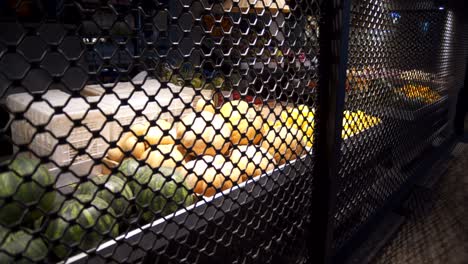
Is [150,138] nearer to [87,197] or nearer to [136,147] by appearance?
[136,147]

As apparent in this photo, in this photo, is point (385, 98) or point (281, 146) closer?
point (281, 146)

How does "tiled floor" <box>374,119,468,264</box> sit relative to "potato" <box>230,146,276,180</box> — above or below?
below

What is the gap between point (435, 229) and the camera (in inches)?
75.8

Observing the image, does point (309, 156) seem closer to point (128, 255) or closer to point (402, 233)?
point (128, 255)

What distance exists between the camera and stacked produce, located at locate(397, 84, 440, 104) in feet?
5.29

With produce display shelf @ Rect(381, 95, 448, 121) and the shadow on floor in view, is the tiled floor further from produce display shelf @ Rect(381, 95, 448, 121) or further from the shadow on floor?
produce display shelf @ Rect(381, 95, 448, 121)

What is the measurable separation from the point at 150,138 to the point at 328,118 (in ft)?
2.01

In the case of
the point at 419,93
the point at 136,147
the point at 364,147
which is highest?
the point at 419,93

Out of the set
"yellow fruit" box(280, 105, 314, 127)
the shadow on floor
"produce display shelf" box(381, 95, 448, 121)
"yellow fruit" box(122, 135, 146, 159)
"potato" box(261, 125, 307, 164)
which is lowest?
the shadow on floor

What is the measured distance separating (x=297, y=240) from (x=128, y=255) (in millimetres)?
580

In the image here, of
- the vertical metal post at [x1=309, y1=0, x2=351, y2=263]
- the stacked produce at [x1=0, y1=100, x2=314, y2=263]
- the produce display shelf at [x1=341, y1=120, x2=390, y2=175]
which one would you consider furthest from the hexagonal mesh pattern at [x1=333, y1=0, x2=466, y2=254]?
the stacked produce at [x1=0, y1=100, x2=314, y2=263]

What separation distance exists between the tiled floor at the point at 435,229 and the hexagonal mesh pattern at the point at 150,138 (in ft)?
2.98

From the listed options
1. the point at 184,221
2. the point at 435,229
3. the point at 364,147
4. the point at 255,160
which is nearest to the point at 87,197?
the point at 184,221

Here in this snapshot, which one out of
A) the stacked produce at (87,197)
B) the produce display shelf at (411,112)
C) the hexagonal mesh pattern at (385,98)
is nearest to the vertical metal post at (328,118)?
the hexagonal mesh pattern at (385,98)
